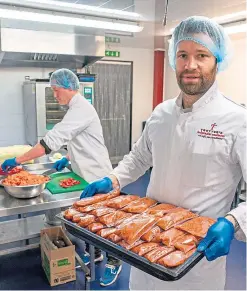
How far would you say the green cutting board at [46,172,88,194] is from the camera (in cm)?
212

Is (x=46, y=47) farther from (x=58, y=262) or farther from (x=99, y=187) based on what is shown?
(x=99, y=187)

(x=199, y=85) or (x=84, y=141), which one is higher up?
(x=199, y=85)

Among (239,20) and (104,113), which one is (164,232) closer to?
(239,20)

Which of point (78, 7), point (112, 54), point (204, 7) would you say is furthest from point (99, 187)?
point (112, 54)

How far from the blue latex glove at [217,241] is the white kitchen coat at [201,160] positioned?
0.13 metres

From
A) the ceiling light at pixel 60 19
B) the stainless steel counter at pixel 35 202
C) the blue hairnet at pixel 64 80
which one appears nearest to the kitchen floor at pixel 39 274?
the stainless steel counter at pixel 35 202

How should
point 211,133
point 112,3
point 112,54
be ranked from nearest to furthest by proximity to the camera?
1. point 211,133
2. point 112,3
3. point 112,54

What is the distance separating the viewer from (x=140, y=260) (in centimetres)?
101

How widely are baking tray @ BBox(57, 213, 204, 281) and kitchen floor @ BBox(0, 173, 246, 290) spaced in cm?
141

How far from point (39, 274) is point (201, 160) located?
6.47 ft

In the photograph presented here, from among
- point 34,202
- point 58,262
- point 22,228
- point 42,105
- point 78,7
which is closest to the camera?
point 34,202

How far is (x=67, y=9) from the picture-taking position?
342 centimetres

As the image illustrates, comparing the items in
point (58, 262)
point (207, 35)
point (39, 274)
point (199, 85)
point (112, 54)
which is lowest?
point (39, 274)

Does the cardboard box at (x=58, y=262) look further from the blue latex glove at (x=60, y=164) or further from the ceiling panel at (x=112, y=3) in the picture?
the ceiling panel at (x=112, y=3)
